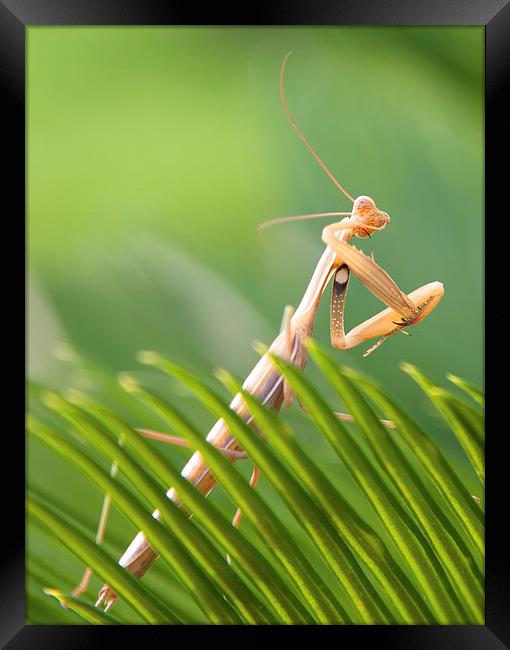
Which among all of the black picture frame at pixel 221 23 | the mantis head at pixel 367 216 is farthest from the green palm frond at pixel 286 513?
the mantis head at pixel 367 216

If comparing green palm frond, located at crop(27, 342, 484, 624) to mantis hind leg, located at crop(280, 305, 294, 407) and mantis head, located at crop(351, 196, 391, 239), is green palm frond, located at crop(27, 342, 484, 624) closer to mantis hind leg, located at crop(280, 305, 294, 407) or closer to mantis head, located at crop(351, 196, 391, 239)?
mantis hind leg, located at crop(280, 305, 294, 407)

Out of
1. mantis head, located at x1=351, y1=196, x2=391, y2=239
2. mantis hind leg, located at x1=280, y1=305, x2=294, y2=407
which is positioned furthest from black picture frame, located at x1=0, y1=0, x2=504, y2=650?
mantis hind leg, located at x1=280, y1=305, x2=294, y2=407

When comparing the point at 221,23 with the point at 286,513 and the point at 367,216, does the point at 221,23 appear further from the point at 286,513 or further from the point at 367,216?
the point at 286,513

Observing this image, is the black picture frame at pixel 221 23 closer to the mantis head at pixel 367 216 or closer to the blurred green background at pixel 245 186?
the blurred green background at pixel 245 186

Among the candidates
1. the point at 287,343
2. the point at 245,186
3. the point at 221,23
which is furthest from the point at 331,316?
the point at 221,23

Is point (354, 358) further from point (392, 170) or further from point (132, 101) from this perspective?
point (132, 101)

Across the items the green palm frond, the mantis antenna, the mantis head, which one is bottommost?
the green palm frond

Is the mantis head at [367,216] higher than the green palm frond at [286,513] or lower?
higher

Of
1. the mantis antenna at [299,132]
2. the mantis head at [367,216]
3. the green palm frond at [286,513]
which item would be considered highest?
the mantis antenna at [299,132]
